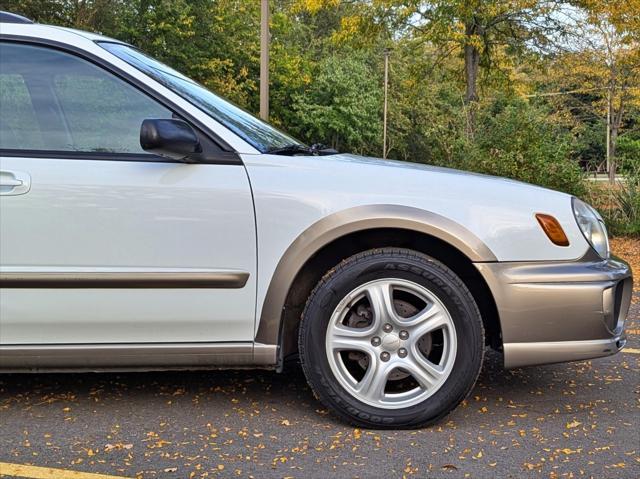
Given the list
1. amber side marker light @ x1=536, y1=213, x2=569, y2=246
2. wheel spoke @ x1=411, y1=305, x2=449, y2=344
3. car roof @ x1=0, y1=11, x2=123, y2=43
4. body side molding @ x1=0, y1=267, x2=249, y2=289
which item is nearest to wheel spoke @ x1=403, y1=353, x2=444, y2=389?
wheel spoke @ x1=411, y1=305, x2=449, y2=344

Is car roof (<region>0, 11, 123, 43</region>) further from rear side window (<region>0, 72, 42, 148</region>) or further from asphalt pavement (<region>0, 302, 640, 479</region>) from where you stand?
asphalt pavement (<region>0, 302, 640, 479</region>)

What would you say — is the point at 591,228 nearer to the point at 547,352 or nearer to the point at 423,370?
the point at 547,352

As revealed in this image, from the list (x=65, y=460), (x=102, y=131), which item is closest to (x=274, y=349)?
(x=65, y=460)

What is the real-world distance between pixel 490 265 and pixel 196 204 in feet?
4.21

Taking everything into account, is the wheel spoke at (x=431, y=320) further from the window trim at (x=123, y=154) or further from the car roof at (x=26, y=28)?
the car roof at (x=26, y=28)

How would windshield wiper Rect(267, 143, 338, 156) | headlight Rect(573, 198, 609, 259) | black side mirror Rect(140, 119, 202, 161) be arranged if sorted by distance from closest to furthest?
black side mirror Rect(140, 119, 202, 161) → headlight Rect(573, 198, 609, 259) → windshield wiper Rect(267, 143, 338, 156)

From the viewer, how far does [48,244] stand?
2.93m

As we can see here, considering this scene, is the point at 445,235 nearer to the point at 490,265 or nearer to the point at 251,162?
the point at 490,265

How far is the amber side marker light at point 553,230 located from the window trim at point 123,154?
4.38 feet

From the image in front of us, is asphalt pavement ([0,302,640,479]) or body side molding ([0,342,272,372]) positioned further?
body side molding ([0,342,272,372])

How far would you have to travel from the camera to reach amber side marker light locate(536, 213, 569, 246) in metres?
3.02

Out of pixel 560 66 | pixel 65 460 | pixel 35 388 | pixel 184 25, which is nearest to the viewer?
pixel 65 460

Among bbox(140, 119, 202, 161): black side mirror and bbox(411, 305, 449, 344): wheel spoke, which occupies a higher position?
bbox(140, 119, 202, 161): black side mirror

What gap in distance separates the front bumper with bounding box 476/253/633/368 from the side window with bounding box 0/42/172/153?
167 centimetres
